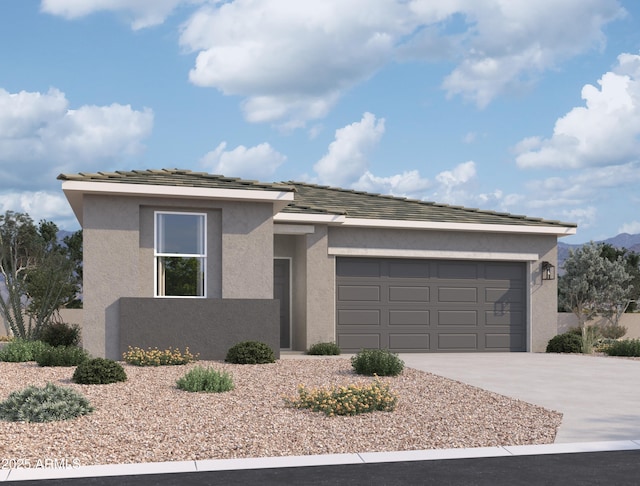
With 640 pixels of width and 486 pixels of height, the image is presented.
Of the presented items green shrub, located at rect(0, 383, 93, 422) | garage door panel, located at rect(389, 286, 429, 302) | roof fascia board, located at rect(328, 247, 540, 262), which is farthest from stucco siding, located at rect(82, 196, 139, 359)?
garage door panel, located at rect(389, 286, 429, 302)

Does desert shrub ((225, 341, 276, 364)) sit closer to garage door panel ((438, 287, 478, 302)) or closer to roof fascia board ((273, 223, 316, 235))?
roof fascia board ((273, 223, 316, 235))

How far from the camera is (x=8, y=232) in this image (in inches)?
1210

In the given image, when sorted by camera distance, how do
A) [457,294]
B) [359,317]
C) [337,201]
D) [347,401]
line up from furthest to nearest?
1. [337,201]
2. [457,294]
3. [359,317]
4. [347,401]

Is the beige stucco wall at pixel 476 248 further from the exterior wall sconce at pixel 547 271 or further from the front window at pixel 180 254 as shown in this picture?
the front window at pixel 180 254

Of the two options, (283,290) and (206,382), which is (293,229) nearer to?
(283,290)

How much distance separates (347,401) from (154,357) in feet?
21.7

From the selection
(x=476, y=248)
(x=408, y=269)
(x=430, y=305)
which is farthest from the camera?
(x=476, y=248)

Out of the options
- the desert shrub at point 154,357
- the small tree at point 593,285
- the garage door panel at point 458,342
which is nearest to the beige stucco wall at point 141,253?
the desert shrub at point 154,357

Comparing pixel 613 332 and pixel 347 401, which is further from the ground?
pixel 347 401

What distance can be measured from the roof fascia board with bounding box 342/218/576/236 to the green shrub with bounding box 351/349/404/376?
6602 millimetres

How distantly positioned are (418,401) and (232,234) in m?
7.58

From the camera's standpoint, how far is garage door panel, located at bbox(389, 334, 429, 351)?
20.9 m

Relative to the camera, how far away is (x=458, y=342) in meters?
21.6

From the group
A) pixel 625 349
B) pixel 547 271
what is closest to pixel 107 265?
pixel 547 271
